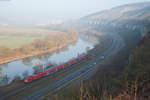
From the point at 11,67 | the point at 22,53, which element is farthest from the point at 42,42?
the point at 11,67

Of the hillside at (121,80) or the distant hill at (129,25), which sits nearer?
the hillside at (121,80)

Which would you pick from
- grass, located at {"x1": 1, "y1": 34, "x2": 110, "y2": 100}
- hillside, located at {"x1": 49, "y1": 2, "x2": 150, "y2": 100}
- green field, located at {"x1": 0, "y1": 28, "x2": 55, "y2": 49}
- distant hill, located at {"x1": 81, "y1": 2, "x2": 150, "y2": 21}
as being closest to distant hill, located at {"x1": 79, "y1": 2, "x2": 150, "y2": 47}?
distant hill, located at {"x1": 81, "y1": 2, "x2": 150, "y2": 21}

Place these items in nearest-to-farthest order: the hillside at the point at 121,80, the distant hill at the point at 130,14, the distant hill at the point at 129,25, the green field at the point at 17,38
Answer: the hillside at the point at 121,80
the green field at the point at 17,38
the distant hill at the point at 129,25
the distant hill at the point at 130,14

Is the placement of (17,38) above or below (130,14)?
below

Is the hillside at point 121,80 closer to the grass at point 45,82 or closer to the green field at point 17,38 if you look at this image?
the grass at point 45,82

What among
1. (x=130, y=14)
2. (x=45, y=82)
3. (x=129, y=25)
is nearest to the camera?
(x=45, y=82)

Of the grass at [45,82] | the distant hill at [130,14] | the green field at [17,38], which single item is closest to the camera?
the grass at [45,82]

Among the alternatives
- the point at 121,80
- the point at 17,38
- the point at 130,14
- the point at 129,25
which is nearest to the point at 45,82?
the point at 121,80

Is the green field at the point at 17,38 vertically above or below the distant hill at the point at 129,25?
below

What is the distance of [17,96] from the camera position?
672 inches

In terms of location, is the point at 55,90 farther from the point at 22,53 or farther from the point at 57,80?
the point at 22,53

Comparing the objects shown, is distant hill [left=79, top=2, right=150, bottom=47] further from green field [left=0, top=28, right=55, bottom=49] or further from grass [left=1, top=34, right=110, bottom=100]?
green field [left=0, top=28, right=55, bottom=49]

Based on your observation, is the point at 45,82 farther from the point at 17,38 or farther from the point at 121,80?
the point at 17,38

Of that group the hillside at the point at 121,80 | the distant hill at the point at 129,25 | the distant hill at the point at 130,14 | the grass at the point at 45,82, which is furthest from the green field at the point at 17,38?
the distant hill at the point at 130,14
